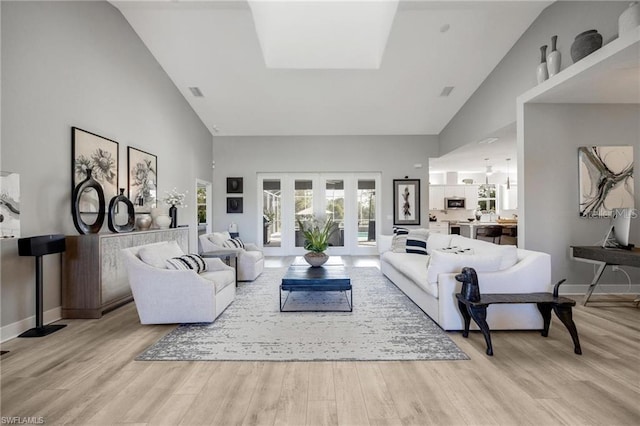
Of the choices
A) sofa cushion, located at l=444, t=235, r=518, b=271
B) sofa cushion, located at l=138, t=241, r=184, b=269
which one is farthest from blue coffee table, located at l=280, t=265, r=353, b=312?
sofa cushion, located at l=444, t=235, r=518, b=271

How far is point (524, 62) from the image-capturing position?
16.0 feet

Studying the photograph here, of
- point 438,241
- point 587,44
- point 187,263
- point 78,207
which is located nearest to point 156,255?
point 187,263

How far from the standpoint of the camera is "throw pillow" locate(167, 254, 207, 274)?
336 centimetres

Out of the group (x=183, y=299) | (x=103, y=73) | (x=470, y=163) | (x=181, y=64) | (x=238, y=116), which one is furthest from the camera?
(x=470, y=163)

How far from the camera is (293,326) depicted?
10.7 ft

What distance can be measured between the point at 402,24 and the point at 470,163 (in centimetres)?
609

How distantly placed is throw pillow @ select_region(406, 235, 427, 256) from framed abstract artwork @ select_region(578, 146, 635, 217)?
2.25 m

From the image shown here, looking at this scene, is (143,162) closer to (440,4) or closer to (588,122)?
(440,4)

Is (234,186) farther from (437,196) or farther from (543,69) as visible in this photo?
(437,196)

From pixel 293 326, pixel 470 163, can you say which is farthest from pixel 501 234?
pixel 293 326

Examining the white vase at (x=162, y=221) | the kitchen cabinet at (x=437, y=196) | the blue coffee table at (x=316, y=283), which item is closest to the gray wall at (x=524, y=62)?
the blue coffee table at (x=316, y=283)

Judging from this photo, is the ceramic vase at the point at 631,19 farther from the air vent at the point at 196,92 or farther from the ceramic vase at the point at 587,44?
the air vent at the point at 196,92

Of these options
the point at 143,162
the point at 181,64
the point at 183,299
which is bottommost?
the point at 183,299

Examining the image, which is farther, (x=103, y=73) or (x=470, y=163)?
(x=470, y=163)
